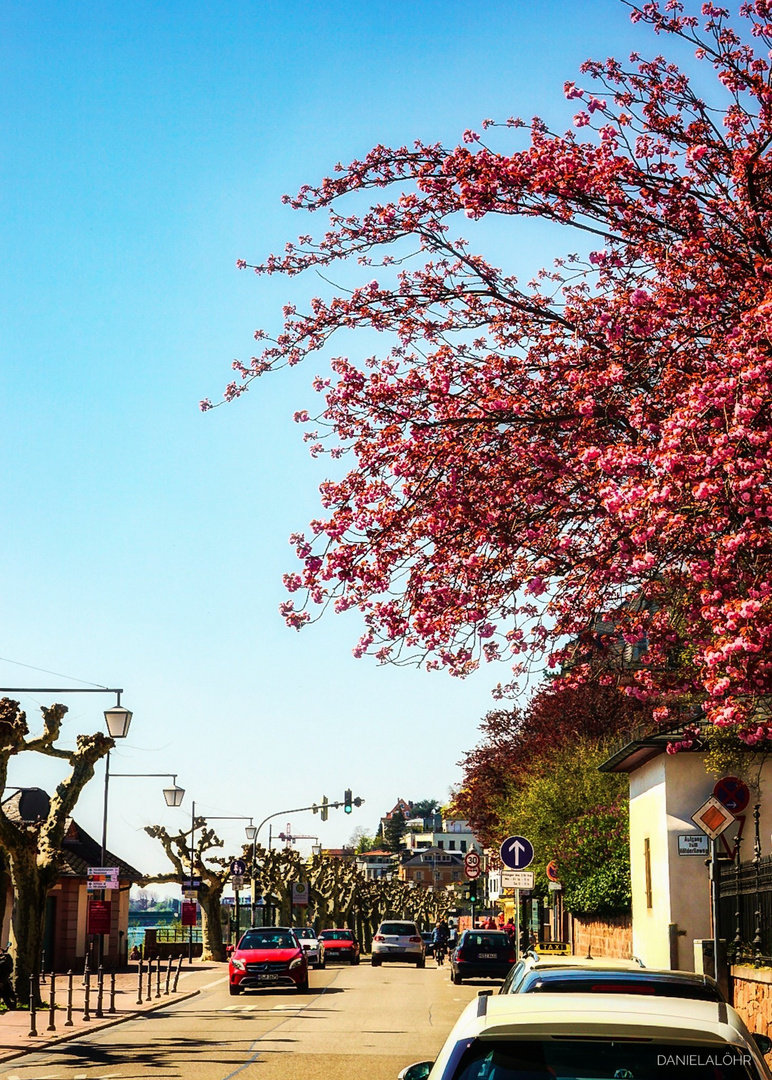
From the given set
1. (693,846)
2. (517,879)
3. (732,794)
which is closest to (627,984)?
(732,794)

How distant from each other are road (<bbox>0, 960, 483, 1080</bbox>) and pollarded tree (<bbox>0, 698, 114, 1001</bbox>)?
2.64 meters

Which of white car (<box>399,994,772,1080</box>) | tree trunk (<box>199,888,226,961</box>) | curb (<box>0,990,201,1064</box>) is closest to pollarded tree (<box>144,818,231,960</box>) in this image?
tree trunk (<box>199,888,226,961</box>)

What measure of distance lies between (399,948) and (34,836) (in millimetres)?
31191

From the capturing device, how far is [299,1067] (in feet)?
54.6

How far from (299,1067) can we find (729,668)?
26.4 feet

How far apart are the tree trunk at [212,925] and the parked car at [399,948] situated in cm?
882

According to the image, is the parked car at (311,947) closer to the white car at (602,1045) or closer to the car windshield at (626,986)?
the car windshield at (626,986)

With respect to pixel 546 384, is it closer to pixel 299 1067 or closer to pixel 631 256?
pixel 631 256

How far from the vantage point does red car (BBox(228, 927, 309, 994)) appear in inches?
1330

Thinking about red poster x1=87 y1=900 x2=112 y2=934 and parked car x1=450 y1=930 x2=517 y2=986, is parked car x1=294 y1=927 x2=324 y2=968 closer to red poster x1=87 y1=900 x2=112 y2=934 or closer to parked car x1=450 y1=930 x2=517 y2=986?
parked car x1=450 y1=930 x2=517 y2=986

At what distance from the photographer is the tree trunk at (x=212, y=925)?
6191 cm

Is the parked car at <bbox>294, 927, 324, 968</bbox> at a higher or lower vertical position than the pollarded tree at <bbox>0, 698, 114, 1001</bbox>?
lower

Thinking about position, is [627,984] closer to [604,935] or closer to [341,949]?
[604,935]

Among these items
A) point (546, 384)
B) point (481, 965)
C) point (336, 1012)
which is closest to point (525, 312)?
point (546, 384)
